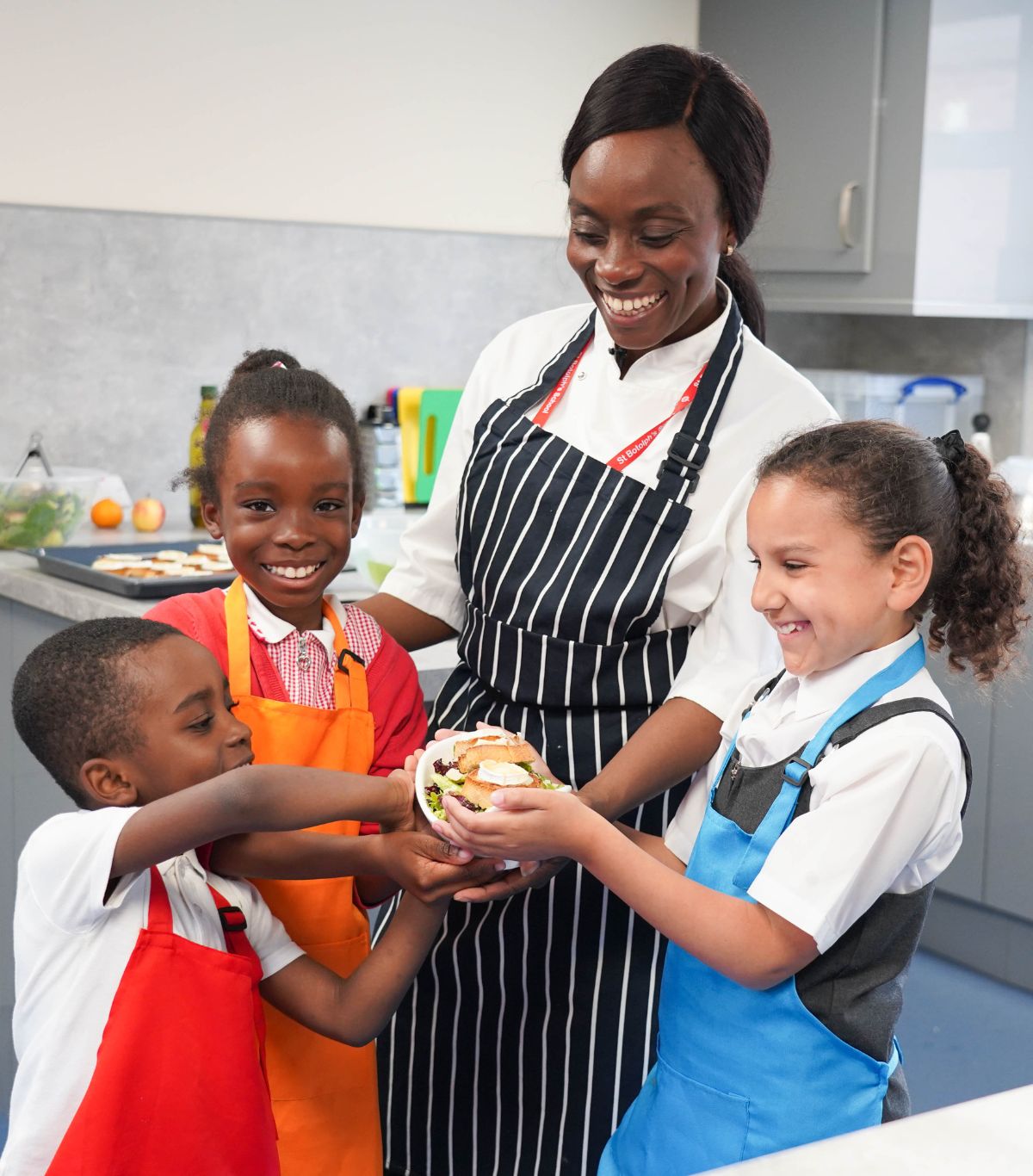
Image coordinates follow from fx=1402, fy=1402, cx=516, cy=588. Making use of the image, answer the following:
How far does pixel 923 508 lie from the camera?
3.73 ft

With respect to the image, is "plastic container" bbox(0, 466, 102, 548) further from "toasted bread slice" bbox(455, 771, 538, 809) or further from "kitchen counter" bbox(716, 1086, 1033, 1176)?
"kitchen counter" bbox(716, 1086, 1033, 1176)

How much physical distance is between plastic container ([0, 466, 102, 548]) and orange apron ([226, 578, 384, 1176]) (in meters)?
1.34

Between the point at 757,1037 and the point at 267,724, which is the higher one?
the point at 267,724

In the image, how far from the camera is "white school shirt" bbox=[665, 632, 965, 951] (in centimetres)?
104

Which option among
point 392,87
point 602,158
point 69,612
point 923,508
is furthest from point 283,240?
point 923,508

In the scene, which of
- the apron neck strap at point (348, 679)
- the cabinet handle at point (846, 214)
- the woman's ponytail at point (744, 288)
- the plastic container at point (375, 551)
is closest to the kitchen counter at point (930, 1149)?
the apron neck strap at point (348, 679)

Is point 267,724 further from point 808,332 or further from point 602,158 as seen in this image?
point 808,332

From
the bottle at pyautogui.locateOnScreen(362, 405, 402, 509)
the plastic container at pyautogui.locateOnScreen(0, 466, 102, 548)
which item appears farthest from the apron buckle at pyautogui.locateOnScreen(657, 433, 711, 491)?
the bottle at pyautogui.locateOnScreen(362, 405, 402, 509)

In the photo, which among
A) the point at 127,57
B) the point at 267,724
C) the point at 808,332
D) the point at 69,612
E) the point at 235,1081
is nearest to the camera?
the point at 235,1081

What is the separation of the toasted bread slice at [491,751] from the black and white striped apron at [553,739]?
0.46 feet

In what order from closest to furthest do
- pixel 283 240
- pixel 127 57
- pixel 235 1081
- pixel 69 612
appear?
pixel 235 1081 < pixel 69 612 < pixel 127 57 < pixel 283 240

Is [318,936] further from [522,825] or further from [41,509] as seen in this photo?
[41,509]

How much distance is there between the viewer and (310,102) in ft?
10.1

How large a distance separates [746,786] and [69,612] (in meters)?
1.29
